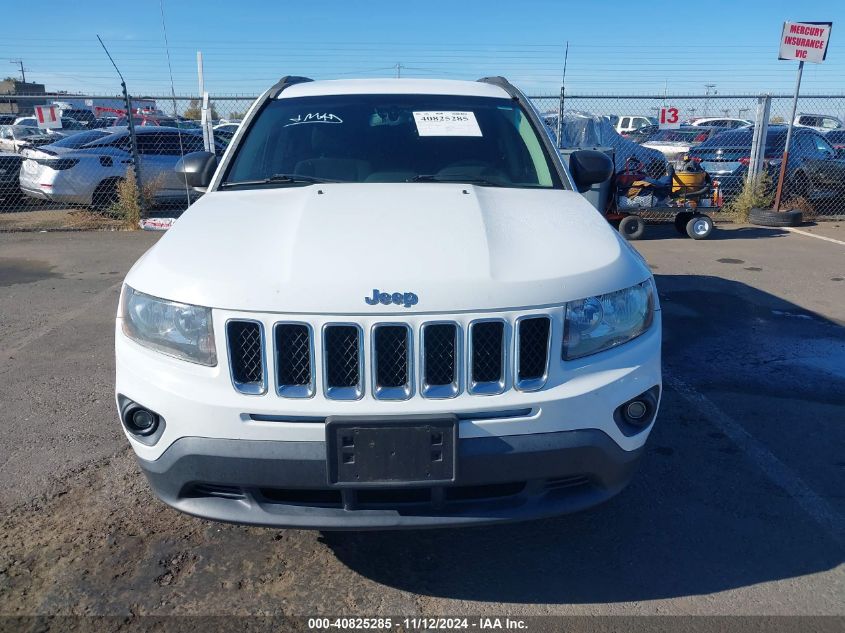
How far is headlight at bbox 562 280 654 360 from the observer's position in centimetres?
237

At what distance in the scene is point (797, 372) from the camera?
482 centimetres

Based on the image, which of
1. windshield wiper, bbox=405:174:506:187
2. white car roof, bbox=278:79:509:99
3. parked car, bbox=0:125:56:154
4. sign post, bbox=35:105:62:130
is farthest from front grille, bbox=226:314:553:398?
parked car, bbox=0:125:56:154

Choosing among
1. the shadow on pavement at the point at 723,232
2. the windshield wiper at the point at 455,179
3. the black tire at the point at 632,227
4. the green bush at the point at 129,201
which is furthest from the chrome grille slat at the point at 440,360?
the green bush at the point at 129,201

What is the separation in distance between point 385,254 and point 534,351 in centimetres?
61

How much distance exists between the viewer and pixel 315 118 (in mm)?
3928

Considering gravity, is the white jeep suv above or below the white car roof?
below

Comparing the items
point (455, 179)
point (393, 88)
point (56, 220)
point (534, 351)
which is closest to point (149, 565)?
point (534, 351)

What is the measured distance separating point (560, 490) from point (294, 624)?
105 centimetres

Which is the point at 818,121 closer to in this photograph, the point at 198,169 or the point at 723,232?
the point at 723,232

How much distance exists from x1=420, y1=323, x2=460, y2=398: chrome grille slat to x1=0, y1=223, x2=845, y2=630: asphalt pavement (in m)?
0.89

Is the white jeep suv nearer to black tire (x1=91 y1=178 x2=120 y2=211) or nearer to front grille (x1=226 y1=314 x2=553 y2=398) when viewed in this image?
front grille (x1=226 y1=314 x2=553 y2=398)

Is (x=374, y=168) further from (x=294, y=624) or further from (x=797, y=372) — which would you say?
(x=797, y=372)

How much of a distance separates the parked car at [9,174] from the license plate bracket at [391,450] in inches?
509

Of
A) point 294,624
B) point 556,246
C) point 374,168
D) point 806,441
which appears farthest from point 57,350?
point 806,441
